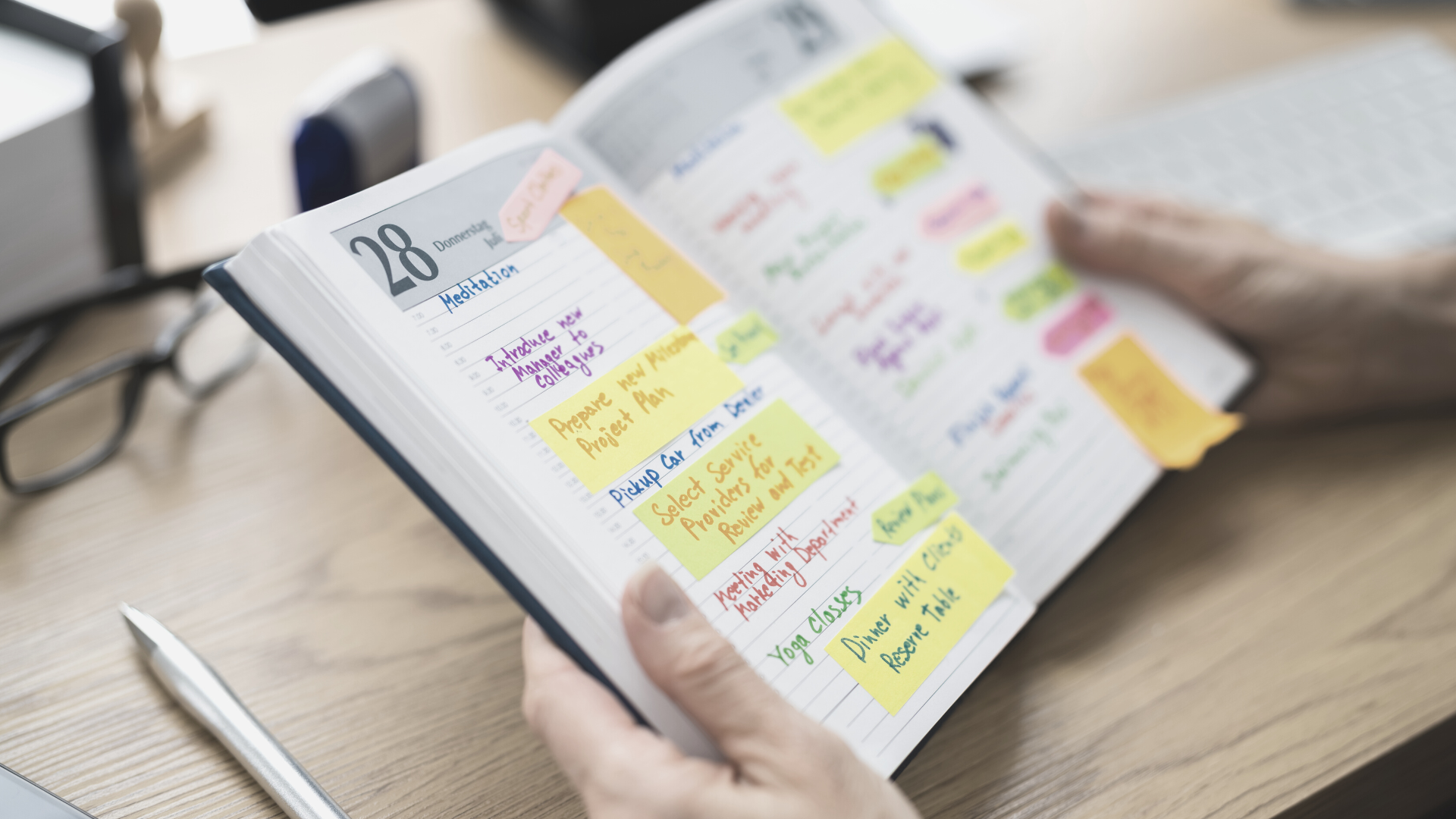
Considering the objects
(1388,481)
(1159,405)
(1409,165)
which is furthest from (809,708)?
(1409,165)

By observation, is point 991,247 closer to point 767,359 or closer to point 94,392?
point 767,359

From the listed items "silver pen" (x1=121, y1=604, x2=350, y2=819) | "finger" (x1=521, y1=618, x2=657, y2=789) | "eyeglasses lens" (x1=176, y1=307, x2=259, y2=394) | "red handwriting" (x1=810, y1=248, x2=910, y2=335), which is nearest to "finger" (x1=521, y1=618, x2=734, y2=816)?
"finger" (x1=521, y1=618, x2=657, y2=789)

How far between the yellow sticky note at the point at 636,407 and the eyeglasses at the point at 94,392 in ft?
1.02

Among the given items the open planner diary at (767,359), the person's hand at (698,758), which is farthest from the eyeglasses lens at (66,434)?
the person's hand at (698,758)

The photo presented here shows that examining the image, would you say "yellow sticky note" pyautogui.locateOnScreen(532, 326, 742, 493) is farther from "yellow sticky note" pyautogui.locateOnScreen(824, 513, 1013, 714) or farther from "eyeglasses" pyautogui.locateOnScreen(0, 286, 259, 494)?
"eyeglasses" pyautogui.locateOnScreen(0, 286, 259, 494)

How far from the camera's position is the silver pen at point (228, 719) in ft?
1.22

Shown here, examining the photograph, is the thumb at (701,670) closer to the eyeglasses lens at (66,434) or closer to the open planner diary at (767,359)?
the open planner diary at (767,359)

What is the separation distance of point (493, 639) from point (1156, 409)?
40 cm

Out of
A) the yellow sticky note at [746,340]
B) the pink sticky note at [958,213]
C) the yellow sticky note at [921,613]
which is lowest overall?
the yellow sticky note at [921,613]

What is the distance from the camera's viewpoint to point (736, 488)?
39cm

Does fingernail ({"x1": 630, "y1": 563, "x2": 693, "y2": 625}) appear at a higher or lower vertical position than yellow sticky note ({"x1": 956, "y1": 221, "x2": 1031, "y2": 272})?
lower

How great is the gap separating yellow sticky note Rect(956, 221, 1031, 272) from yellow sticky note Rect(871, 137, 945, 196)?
5 centimetres

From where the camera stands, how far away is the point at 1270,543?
531 millimetres

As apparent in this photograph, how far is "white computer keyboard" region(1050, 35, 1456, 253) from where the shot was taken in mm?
722
